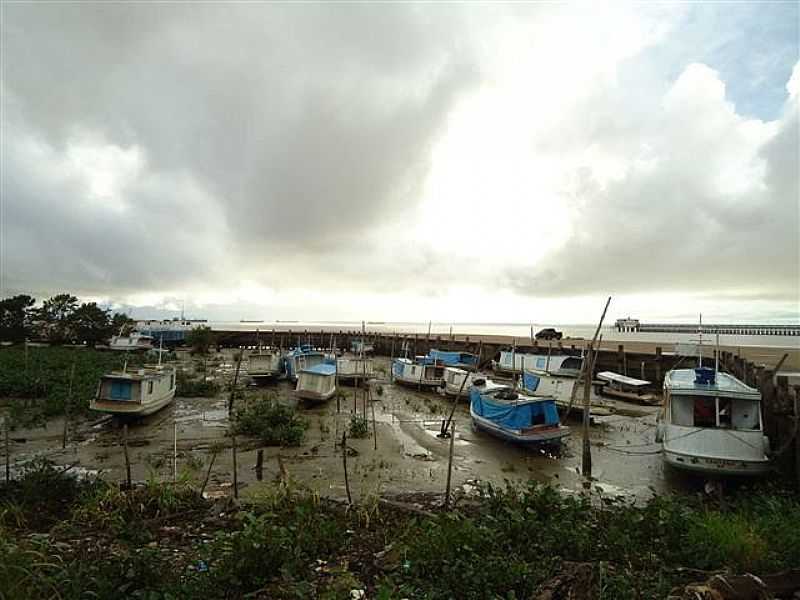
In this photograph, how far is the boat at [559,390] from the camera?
22500 millimetres

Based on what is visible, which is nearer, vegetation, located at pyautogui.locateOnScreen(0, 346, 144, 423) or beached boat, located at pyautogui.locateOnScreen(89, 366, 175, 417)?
beached boat, located at pyautogui.locateOnScreen(89, 366, 175, 417)

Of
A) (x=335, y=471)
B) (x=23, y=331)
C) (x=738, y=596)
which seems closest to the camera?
(x=738, y=596)

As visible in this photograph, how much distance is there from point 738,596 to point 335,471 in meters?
10.8

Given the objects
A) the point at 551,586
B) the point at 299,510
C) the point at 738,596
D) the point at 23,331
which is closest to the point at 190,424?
the point at 299,510

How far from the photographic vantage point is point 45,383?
2394 cm

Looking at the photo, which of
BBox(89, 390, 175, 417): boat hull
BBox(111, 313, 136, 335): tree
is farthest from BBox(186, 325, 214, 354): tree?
BBox(89, 390, 175, 417): boat hull

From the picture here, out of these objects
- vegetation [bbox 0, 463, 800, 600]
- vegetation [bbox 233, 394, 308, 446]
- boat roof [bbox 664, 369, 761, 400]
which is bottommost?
vegetation [bbox 233, 394, 308, 446]

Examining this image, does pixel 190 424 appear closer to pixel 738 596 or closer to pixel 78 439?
pixel 78 439

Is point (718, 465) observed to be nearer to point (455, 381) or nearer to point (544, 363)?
point (455, 381)

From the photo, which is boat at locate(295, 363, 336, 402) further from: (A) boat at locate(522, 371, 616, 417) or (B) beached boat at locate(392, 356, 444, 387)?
(A) boat at locate(522, 371, 616, 417)

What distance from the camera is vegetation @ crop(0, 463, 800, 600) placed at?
5.50m

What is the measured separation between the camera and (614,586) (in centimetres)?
541

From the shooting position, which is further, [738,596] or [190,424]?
[190,424]

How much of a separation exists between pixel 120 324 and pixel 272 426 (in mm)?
46280
